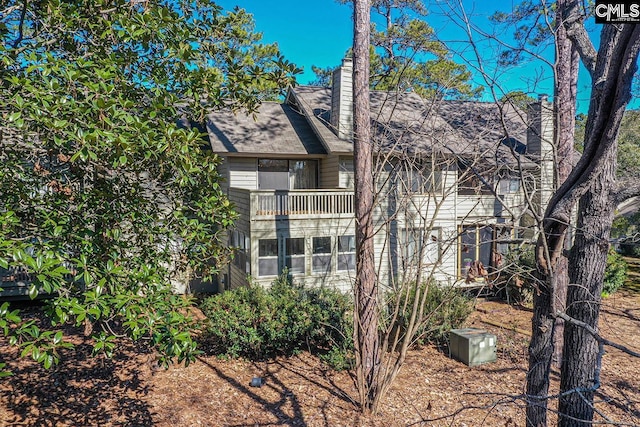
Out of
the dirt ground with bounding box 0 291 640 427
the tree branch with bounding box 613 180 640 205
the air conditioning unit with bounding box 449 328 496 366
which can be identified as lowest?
the dirt ground with bounding box 0 291 640 427

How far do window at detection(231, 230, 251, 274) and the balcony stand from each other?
0.87m

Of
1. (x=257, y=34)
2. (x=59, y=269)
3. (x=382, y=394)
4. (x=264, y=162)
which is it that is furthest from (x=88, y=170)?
(x=257, y=34)

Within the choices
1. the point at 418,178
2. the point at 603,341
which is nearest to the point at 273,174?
the point at 418,178

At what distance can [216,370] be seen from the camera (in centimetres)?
821

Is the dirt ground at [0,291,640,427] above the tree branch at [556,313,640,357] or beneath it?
beneath

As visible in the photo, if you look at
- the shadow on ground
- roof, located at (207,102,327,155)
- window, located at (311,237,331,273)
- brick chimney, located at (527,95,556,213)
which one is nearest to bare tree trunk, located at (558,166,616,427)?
brick chimney, located at (527,95,556,213)

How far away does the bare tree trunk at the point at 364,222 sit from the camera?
6883mm

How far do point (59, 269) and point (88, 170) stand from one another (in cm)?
257

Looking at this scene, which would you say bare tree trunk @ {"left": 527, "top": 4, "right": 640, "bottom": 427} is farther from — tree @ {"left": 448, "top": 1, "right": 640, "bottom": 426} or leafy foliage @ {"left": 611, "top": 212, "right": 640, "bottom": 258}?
leafy foliage @ {"left": 611, "top": 212, "right": 640, "bottom": 258}

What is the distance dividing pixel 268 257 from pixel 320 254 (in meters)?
1.75

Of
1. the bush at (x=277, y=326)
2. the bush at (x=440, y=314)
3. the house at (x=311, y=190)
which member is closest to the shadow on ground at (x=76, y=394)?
the bush at (x=277, y=326)

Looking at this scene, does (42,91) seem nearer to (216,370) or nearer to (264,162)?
(216,370)

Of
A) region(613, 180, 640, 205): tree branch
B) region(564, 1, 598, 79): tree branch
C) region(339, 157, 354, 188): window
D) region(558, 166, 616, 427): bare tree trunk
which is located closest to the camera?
region(613, 180, 640, 205): tree branch

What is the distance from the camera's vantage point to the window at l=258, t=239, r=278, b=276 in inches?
491
